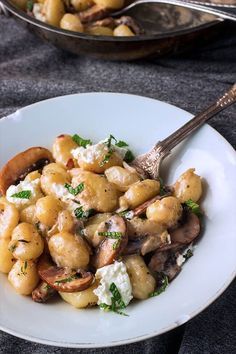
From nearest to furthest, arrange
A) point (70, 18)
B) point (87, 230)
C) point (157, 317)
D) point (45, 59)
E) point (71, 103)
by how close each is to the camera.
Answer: point (157, 317) < point (87, 230) < point (71, 103) < point (70, 18) < point (45, 59)

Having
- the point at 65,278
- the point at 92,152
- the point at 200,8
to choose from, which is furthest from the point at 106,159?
the point at 200,8

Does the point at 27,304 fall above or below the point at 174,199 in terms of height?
below

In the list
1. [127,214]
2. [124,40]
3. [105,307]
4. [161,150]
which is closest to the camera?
[105,307]

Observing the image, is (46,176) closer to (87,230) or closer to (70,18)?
(87,230)

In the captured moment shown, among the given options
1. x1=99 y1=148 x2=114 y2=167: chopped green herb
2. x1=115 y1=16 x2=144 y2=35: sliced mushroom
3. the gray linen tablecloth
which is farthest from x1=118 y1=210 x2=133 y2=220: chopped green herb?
x1=115 y1=16 x2=144 y2=35: sliced mushroom

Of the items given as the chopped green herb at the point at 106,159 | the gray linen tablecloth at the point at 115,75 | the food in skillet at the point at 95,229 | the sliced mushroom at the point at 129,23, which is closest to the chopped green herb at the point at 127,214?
the food in skillet at the point at 95,229

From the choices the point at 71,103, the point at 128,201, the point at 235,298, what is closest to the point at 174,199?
the point at 128,201

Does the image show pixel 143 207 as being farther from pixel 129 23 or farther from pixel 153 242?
pixel 129 23
